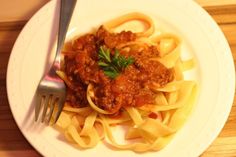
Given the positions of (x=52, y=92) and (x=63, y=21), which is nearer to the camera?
(x=52, y=92)

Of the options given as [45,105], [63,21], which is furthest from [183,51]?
[45,105]

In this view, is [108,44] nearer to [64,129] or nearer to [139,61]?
[139,61]

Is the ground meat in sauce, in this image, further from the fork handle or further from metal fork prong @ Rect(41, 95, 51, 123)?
metal fork prong @ Rect(41, 95, 51, 123)

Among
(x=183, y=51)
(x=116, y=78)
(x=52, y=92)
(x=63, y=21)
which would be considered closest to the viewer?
(x=116, y=78)

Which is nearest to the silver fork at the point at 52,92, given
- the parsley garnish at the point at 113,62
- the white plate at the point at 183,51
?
the white plate at the point at 183,51

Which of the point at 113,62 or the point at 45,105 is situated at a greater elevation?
the point at 113,62

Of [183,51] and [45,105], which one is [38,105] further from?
[183,51]

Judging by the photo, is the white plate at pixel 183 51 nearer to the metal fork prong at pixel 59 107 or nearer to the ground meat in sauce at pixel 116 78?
the metal fork prong at pixel 59 107
